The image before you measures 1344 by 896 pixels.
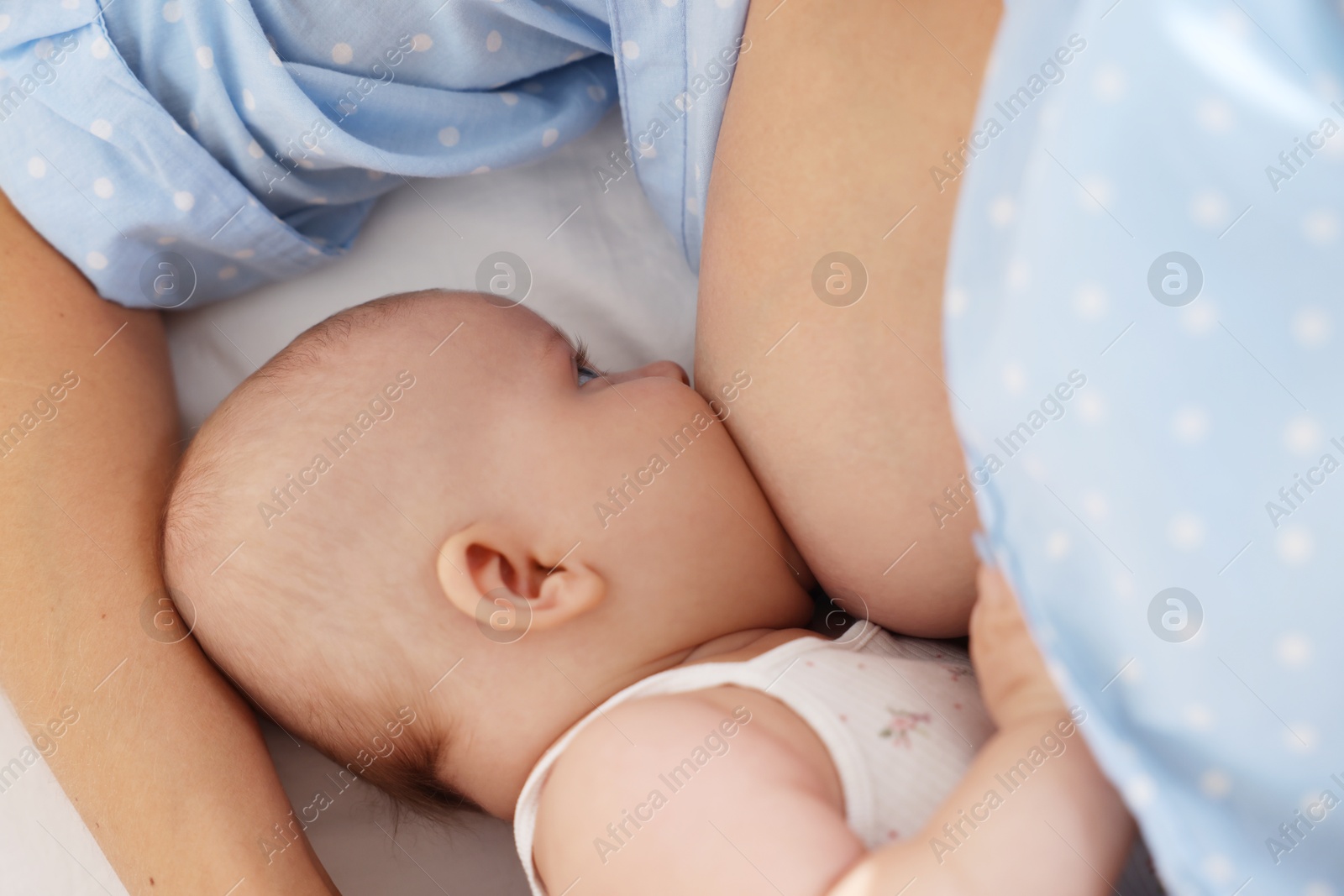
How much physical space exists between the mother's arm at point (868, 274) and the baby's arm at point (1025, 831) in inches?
7.4

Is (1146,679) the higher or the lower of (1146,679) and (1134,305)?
the lower

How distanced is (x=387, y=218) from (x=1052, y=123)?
87 cm

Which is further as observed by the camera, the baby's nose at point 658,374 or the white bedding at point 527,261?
the white bedding at point 527,261

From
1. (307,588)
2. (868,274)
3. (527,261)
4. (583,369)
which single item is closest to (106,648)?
(307,588)

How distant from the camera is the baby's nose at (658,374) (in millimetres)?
979

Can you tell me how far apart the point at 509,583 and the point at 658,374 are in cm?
29

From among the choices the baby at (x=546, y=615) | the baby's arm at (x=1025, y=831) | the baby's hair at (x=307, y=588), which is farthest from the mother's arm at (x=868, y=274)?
the baby's hair at (x=307, y=588)

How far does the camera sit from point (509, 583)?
84 cm

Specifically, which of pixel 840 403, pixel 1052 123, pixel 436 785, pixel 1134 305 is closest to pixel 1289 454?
pixel 1134 305

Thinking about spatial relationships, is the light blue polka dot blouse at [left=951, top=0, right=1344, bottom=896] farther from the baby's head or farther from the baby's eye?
the baby's eye

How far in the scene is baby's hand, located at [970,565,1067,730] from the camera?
27.0 inches

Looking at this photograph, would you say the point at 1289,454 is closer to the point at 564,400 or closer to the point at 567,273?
the point at 564,400

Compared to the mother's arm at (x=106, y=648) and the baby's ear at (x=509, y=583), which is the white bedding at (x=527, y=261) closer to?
the mother's arm at (x=106, y=648)

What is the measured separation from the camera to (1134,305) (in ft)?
1.86
